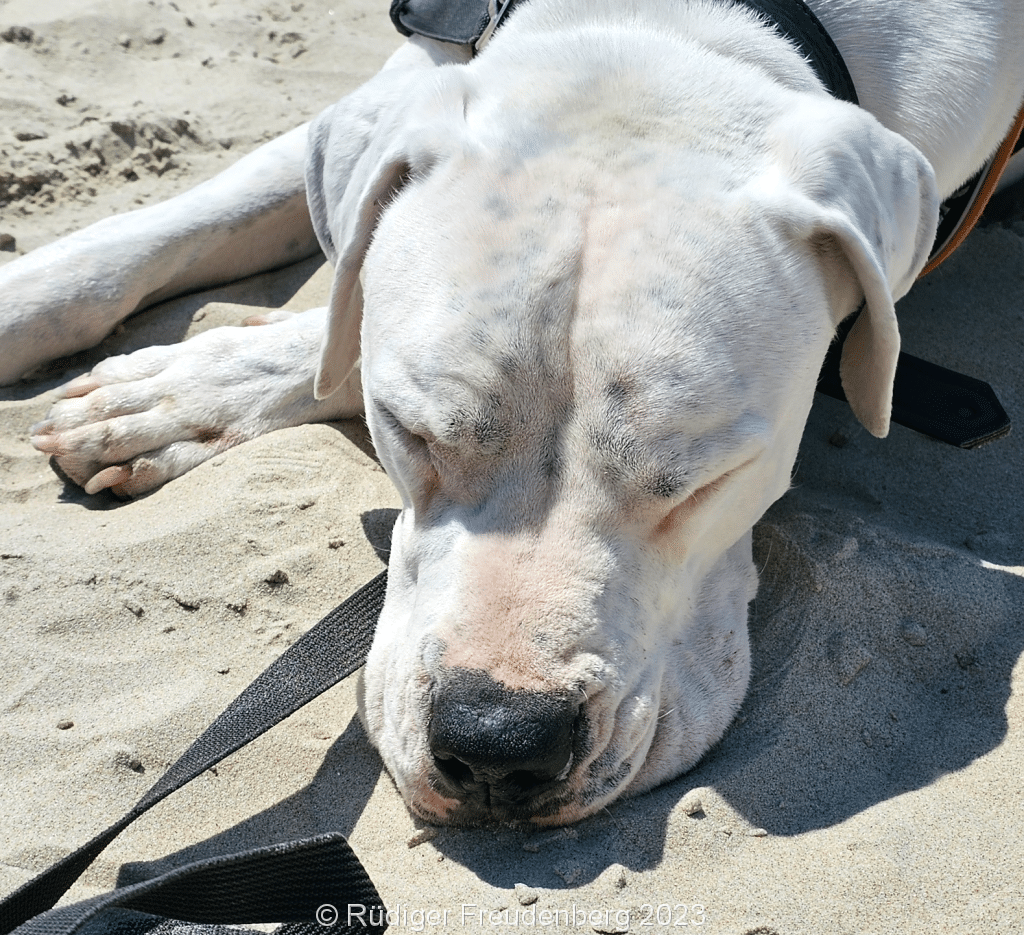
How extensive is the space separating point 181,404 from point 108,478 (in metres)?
0.29

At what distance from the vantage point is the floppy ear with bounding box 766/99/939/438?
2096 mm

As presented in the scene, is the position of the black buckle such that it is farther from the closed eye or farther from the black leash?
the black leash

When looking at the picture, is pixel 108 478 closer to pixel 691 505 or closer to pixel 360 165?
pixel 360 165

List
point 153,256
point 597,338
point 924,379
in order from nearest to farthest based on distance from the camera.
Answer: point 597,338 → point 924,379 → point 153,256

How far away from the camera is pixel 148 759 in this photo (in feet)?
7.37

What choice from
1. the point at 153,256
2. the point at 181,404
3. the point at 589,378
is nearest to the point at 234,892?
the point at 589,378

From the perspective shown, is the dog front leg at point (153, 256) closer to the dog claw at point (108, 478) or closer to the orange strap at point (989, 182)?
the dog claw at point (108, 478)

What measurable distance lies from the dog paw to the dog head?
0.89 metres

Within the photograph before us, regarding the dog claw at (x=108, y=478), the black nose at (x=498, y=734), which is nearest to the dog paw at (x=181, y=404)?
the dog claw at (x=108, y=478)

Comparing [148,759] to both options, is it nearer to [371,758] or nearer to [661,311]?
[371,758]

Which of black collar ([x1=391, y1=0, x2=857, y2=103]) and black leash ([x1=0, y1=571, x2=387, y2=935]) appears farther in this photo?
black collar ([x1=391, y1=0, x2=857, y2=103])

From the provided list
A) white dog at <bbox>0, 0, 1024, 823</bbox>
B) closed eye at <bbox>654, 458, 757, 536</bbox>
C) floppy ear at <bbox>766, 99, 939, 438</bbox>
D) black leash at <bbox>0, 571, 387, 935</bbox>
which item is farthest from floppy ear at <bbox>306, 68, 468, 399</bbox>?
black leash at <bbox>0, 571, 387, 935</bbox>

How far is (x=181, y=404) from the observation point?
3096mm

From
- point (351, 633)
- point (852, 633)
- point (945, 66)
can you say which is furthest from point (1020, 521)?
point (351, 633)
